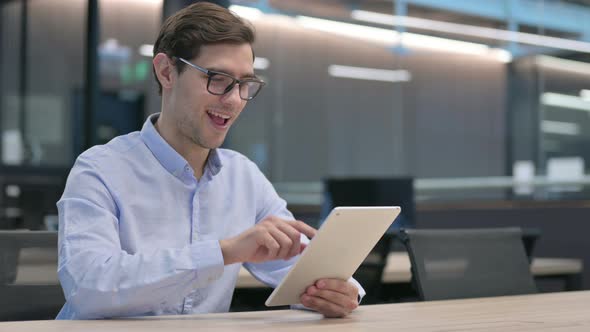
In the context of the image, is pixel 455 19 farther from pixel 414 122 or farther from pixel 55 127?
pixel 55 127

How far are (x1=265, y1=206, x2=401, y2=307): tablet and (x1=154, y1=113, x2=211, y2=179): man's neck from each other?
Answer: 448 millimetres

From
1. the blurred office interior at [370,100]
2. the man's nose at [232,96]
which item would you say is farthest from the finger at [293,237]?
the blurred office interior at [370,100]

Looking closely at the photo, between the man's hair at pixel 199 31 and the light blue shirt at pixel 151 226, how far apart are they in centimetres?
21

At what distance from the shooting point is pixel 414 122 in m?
7.34

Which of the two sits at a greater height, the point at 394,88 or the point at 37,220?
the point at 394,88

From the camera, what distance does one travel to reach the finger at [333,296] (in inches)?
70.5

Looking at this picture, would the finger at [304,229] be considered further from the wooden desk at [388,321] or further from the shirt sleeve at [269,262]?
the shirt sleeve at [269,262]

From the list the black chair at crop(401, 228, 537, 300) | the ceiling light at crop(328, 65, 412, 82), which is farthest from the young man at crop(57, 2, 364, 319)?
the ceiling light at crop(328, 65, 412, 82)

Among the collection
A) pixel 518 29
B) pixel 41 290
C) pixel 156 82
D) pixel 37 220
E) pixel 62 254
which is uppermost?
pixel 518 29

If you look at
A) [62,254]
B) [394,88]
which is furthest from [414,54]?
[62,254]

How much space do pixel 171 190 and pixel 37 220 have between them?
4.10 m

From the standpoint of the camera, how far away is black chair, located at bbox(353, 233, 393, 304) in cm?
365

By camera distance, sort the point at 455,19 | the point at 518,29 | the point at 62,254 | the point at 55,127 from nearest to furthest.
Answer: the point at 62,254 < the point at 518,29 < the point at 455,19 < the point at 55,127

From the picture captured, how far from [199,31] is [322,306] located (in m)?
0.72
